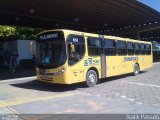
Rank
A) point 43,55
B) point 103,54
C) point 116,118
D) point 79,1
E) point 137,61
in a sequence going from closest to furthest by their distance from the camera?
1. point 116,118
2. point 43,55
3. point 103,54
4. point 137,61
5. point 79,1

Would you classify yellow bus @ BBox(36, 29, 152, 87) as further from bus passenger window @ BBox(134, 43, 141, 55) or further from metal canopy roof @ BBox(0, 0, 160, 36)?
metal canopy roof @ BBox(0, 0, 160, 36)

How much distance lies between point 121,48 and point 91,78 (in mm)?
4284

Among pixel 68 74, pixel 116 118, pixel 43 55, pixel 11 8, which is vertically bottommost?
pixel 116 118

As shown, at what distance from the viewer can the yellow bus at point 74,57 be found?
12.1 m

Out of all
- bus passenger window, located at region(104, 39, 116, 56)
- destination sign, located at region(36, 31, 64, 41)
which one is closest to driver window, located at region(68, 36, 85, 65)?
destination sign, located at region(36, 31, 64, 41)

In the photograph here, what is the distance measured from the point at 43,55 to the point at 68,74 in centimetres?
178

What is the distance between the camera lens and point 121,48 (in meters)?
17.1

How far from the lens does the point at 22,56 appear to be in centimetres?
2902

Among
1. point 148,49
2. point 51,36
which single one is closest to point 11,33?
point 148,49

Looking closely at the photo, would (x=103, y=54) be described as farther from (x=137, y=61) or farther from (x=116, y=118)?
(x=116, y=118)

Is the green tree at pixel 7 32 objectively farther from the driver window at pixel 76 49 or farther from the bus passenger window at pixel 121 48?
the driver window at pixel 76 49

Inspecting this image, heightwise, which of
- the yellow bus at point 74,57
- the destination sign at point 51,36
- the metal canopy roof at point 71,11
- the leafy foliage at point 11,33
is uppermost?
the metal canopy roof at point 71,11

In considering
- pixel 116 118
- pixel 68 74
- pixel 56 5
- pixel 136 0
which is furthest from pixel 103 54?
pixel 136 0

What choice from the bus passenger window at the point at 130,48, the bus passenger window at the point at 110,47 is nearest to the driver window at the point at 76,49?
the bus passenger window at the point at 110,47
